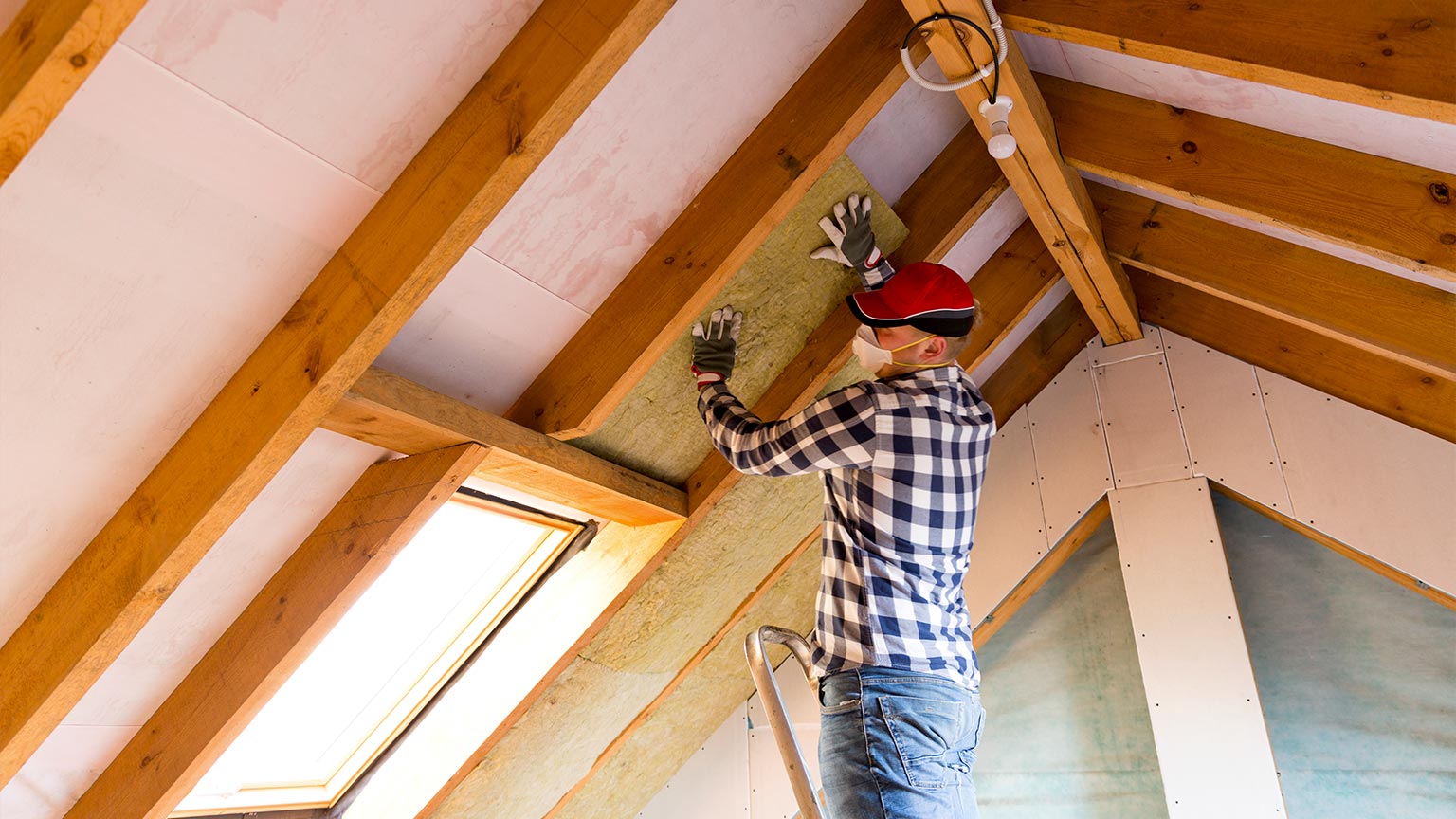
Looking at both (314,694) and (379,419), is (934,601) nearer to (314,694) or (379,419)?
(379,419)

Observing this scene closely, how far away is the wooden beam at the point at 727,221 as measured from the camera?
6.17 feet

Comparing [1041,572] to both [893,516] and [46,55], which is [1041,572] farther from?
[46,55]

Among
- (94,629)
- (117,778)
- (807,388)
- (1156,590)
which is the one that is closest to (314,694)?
(117,778)

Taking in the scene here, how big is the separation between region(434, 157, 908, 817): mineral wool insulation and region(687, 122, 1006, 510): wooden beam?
0.13 ft

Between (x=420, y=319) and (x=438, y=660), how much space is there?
54.0 inches

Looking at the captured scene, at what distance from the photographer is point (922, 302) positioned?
6.15 feet

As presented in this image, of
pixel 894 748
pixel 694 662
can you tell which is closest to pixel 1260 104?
pixel 894 748

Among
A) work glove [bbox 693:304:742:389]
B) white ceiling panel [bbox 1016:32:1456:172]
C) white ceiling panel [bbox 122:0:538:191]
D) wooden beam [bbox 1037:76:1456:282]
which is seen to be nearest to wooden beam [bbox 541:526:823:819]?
work glove [bbox 693:304:742:389]

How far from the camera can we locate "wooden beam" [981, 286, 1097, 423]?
351 cm

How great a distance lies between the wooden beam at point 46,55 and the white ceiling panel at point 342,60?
0.61 ft

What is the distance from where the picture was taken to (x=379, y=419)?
5.32 feet

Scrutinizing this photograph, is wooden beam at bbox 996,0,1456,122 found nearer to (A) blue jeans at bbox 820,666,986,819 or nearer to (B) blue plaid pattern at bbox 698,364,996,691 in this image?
(B) blue plaid pattern at bbox 698,364,996,691

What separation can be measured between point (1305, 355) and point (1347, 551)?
64 cm

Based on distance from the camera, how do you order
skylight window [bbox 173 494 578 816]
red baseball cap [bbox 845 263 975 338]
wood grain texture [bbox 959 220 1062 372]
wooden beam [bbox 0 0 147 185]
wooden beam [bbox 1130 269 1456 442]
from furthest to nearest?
wood grain texture [bbox 959 220 1062 372]
wooden beam [bbox 1130 269 1456 442]
skylight window [bbox 173 494 578 816]
red baseball cap [bbox 845 263 975 338]
wooden beam [bbox 0 0 147 185]
